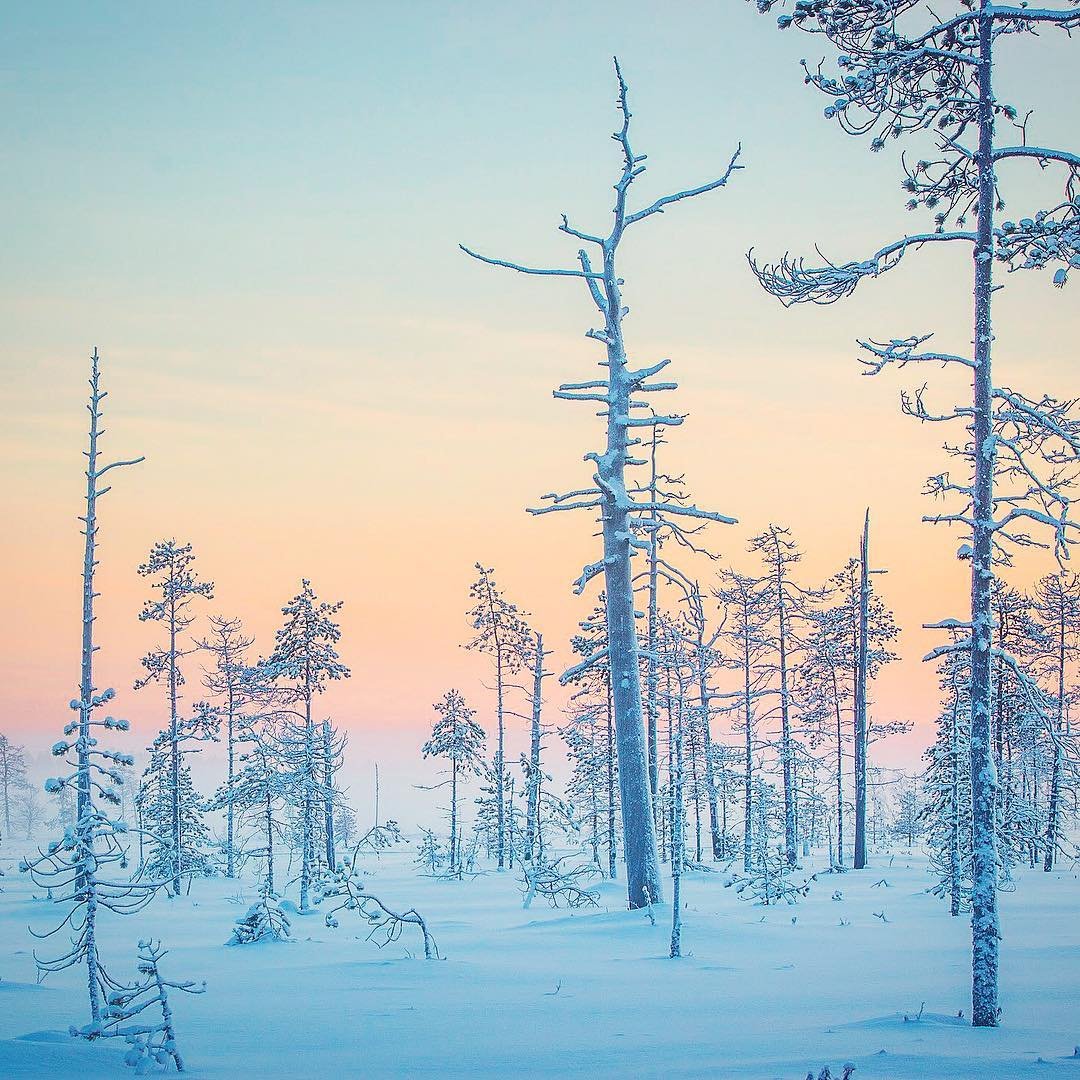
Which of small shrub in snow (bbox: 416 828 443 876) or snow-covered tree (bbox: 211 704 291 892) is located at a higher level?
snow-covered tree (bbox: 211 704 291 892)

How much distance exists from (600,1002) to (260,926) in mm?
8689

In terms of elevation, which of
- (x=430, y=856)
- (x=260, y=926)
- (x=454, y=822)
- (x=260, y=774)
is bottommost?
(x=430, y=856)

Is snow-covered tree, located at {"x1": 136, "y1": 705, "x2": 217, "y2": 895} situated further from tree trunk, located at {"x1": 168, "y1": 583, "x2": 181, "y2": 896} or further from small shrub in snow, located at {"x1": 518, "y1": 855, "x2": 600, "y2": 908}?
small shrub in snow, located at {"x1": 518, "y1": 855, "x2": 600, "y2": 908}

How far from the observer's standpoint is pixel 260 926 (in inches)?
651

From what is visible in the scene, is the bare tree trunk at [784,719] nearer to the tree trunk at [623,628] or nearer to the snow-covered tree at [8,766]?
the tree trunk at [623,628]

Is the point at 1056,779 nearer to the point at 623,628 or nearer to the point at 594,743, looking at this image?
the point at 594,743

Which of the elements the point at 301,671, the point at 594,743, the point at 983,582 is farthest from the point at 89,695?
the point at 594,743

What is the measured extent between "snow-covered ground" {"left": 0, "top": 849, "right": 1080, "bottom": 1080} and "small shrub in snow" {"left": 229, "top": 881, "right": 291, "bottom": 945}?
16.6 inches

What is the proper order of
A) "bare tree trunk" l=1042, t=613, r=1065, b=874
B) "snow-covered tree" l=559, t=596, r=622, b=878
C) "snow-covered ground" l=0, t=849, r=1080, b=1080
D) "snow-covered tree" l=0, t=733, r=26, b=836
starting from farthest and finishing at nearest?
"snow-covered tree" l=0, t=733, r=26, b=836
"snow-covered tree" l=559, t=596, r=622, b=878
"bare tree trunk" l=1042, t=613, r=1065, b=874
"snow-covered ground" l=0, t=849, r=1080, b=1080

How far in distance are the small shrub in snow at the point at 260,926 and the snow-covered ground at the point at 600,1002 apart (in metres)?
0.42

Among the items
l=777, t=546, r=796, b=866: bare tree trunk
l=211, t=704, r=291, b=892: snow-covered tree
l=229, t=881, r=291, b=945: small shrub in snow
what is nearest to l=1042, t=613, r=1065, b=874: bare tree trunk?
l=777, t=546, r=796, b=866: bare tree trunk

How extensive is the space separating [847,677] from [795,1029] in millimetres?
39069

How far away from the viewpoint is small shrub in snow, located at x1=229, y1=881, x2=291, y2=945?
53.9 feet

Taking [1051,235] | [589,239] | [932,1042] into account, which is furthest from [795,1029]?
[589,239]
